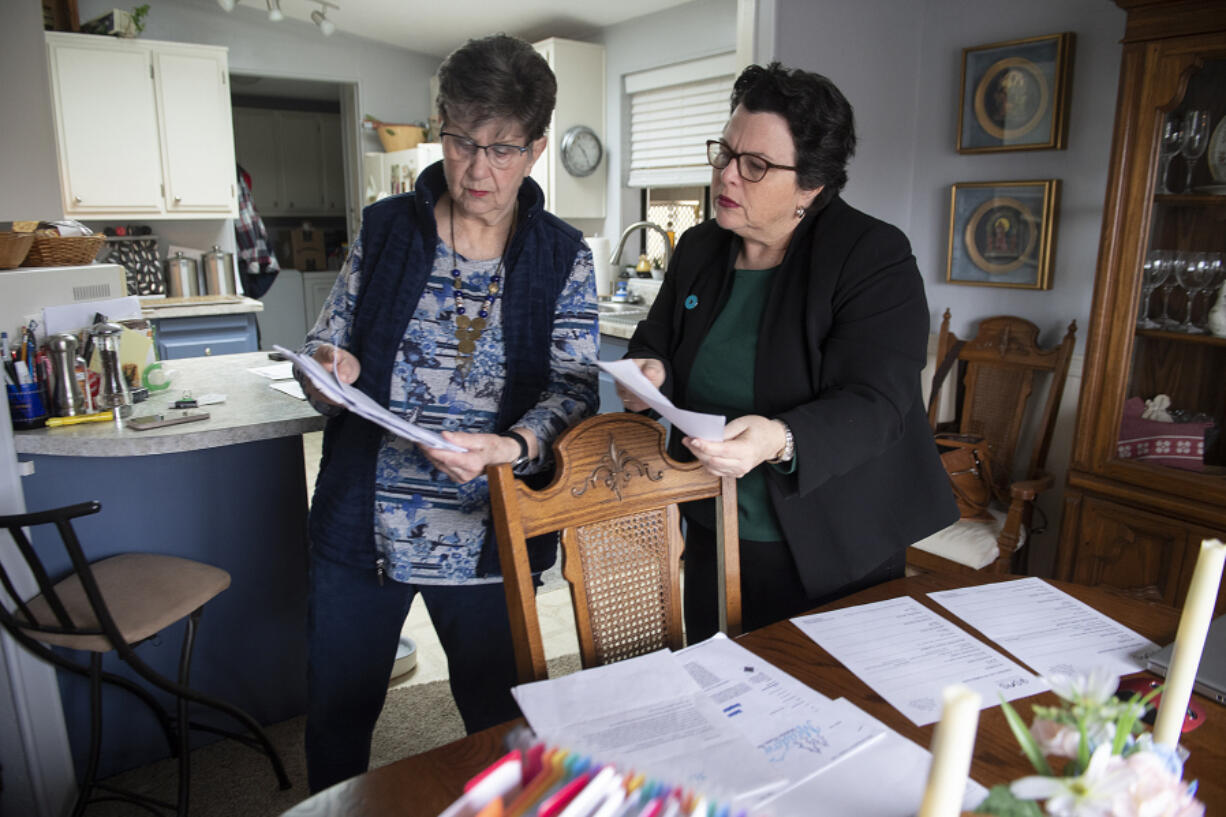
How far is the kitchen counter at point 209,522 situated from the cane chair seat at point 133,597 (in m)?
0.12

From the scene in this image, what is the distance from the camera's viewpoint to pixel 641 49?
4434mm

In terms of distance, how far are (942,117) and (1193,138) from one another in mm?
939

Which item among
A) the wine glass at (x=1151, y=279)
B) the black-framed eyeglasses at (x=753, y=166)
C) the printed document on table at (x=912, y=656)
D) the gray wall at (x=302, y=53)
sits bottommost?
the printed document on table at (x=912, y=656)

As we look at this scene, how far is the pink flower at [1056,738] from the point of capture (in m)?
0.61

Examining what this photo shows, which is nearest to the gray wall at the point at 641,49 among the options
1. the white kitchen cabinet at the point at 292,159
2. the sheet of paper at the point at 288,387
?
the sheet of paper at the point at 288,387

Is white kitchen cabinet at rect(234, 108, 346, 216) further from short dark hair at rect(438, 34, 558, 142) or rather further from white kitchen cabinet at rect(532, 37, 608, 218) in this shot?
short dark hair at rect(438, 34, 558, 142)

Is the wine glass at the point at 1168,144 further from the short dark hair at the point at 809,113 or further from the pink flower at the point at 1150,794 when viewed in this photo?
the pink flower at the point at 1150,794

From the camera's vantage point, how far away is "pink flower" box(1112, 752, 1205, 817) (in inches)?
21.8

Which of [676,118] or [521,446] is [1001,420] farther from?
[676,118]

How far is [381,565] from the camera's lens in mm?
1417

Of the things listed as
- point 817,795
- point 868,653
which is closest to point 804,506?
point 868,653

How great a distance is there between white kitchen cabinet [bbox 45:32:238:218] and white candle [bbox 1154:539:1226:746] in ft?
16.3

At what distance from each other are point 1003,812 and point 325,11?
5677 millimetres

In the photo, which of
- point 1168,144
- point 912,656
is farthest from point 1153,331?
point 912,656
